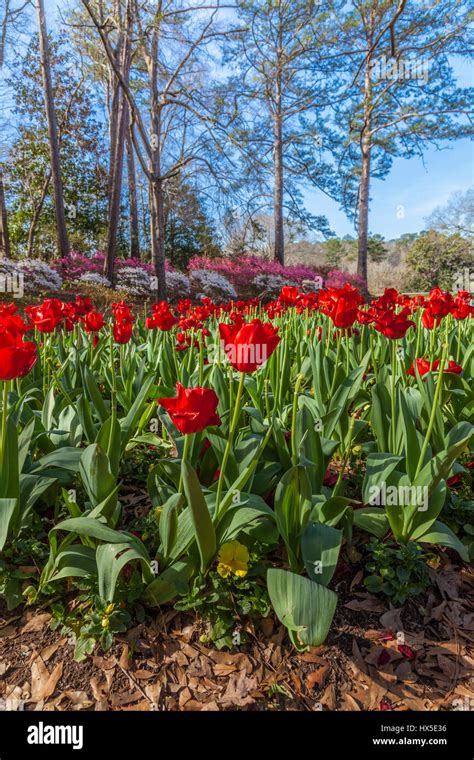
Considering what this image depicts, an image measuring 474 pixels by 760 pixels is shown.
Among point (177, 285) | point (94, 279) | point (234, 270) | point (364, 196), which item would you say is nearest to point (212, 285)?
point (177, 285)

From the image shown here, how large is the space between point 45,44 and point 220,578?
12.1 m

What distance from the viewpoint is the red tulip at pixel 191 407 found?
105cm

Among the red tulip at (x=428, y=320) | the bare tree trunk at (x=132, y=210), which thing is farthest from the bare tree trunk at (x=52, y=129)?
the red tulip at (x=428, y=320)

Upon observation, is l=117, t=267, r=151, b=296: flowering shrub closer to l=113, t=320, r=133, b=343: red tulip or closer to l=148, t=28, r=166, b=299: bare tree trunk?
l=148, t=28, r=166, b=299: bare tree trunk

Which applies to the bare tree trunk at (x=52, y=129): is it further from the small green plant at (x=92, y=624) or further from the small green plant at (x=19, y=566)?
the small green plant at (x=92, y=624)

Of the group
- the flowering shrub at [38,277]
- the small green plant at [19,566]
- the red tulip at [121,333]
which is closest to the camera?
the small green plant at [19,566]

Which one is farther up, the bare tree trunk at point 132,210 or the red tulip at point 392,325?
the bare tree trunk at point 132,210

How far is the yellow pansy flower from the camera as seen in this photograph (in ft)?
4.29

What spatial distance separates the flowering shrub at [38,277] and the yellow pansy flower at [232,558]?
8.55 m

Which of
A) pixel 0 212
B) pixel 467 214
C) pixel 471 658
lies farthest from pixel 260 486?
pixel 467 214

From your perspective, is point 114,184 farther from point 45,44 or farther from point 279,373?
point 279,373

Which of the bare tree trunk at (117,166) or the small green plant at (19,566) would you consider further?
the bare tree trunk at (117,166)

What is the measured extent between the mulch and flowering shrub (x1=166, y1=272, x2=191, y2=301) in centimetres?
1007

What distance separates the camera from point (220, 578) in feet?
4.39
